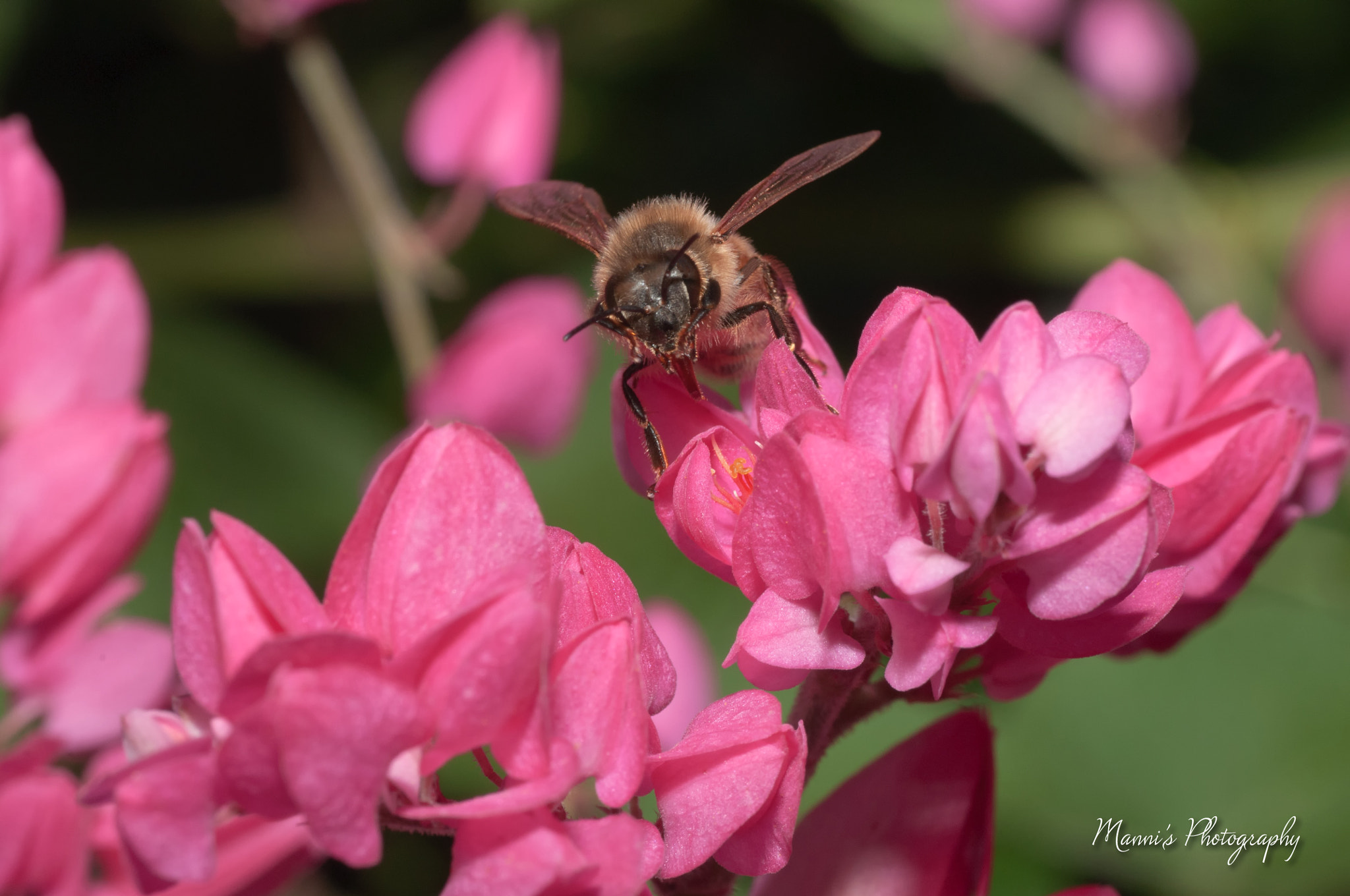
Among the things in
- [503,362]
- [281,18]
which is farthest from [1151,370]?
[281,18]

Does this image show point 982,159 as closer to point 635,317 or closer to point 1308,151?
point 1308,151

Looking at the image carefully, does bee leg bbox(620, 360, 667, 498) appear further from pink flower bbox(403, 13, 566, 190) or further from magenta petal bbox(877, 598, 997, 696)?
pink flower bbox(403, 13, 566, 190)

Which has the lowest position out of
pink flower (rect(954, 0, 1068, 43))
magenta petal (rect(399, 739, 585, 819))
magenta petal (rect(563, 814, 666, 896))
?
magenta petal (rect(563, 814, 666, 896))

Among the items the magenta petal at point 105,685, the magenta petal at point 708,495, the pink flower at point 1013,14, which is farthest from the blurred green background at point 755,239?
the magenta petal at point 708,495

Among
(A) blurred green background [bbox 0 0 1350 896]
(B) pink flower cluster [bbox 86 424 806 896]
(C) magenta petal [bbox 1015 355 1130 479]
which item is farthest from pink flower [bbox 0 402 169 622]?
(A) blurred green background [bbox 0 0 1350 896]

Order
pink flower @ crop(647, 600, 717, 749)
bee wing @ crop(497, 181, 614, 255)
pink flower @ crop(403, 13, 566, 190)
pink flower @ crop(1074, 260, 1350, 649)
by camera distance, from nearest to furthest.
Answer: pink flower @ crop(1074, 260, 1350, 649) → bee wing @ crop(497, 181, 614, 255) → pink flower @ crop(647, 600, 717, 749) → pink flower @ crop(403, 13, 566, 190)

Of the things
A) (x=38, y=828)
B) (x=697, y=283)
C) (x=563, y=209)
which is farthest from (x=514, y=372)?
(x=38, y=828)

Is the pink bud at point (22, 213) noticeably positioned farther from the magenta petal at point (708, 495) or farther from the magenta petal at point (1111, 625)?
the magenta petal at point (1111, 625)
